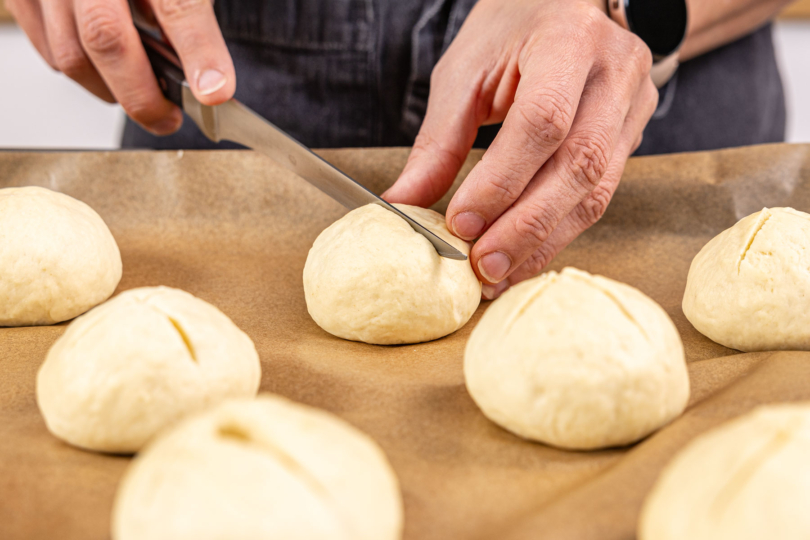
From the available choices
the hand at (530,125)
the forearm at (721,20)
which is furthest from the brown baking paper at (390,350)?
the forearm at (721,20)

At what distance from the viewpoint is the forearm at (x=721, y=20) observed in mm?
2135

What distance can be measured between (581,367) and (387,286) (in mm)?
574

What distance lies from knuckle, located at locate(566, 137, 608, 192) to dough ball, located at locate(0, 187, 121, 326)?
1244 mm

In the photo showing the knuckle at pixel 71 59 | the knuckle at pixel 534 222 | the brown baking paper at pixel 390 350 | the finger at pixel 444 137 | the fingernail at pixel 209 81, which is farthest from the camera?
the knuckle at pixel 71 59

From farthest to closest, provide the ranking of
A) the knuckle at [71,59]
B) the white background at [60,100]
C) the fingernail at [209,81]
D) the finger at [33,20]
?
the white background at [60,100]
the finger at [33,20]
the knuckle at [71,59]
the fingernail at [209,81]

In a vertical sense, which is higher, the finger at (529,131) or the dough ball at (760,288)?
the finger at (529,131)

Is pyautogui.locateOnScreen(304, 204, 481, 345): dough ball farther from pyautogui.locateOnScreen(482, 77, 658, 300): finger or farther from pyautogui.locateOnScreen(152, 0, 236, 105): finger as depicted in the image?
pyautogui.locateOnScreen(152, 0, 236, 105): finger

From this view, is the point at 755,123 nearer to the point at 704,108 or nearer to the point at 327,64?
the point at 704,108

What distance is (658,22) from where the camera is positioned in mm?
1894

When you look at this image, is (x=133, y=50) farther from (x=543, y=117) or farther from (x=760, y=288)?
(x=760, y=288)

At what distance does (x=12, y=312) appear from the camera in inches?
64.2

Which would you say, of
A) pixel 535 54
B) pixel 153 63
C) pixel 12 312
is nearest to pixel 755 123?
pixel 535 54

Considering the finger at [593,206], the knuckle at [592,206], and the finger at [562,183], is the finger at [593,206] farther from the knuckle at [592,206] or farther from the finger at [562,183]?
the finger at [562,183]

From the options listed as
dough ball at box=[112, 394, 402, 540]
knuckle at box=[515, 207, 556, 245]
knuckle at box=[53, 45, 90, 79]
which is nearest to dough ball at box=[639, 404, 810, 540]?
dough ball at box=[112, 394, 402, 540]
